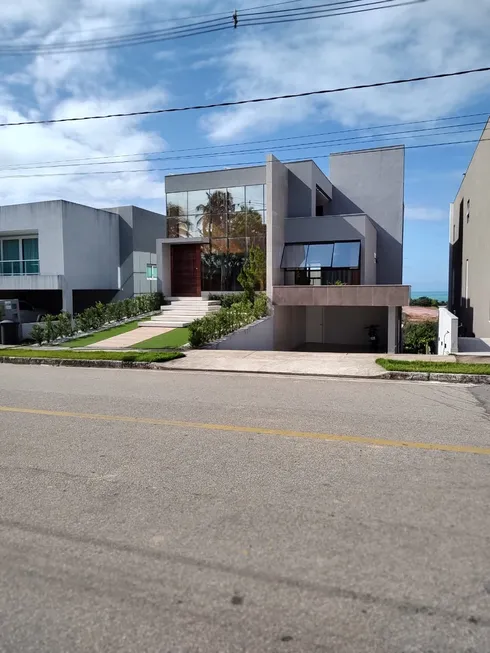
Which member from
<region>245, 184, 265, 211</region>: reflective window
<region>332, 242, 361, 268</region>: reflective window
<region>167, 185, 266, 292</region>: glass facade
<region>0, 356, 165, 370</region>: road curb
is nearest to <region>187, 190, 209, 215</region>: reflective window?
<region>167, 185, 266, 292</region>: glass facade

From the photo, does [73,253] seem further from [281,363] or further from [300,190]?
[281,363]

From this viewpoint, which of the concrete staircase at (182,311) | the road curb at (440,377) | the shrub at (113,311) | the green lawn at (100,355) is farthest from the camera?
the concrete staircase at (182,311)

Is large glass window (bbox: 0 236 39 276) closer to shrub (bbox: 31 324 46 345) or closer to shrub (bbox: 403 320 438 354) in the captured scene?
shrub (bbox: 31 324 46 345)

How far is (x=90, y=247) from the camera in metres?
25.8

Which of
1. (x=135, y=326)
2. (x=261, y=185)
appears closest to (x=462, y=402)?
(x=135, y=326)

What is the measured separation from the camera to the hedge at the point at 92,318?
1667 centimetres

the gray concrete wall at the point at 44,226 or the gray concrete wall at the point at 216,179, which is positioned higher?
the gray concrete wall at the point at 216,179

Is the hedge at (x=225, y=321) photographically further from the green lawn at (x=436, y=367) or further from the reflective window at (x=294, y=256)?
the green lawn at (x=436, y=367)

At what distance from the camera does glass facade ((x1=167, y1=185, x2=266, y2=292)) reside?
21781 mm

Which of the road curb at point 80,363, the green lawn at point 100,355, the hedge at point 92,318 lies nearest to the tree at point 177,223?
the hedge at point 92,318

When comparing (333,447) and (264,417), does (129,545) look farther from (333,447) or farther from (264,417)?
(264,417)

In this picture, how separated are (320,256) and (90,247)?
12.2 metres

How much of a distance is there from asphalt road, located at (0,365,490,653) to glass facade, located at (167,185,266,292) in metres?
16.2

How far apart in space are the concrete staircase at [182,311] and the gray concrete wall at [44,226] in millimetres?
5996
